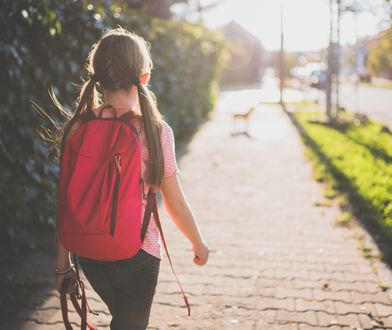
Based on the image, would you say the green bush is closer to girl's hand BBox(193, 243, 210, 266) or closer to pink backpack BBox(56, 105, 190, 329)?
pink backpack BBox(56, 105, 190, 329)

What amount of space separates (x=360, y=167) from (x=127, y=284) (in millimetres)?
6153

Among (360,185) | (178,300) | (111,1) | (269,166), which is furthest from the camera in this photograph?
(269,166)

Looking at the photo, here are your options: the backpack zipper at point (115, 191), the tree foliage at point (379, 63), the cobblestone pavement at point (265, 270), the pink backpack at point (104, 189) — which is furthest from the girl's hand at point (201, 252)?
A: the tree foliage at point (379, 63)

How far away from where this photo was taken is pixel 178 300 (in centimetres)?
385

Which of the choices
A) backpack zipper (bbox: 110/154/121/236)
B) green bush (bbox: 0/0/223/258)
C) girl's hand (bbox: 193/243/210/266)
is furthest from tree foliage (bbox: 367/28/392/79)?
backpack zipper (bbox: 110/154/121/236)

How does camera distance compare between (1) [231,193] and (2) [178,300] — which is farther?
(1) [231,193]

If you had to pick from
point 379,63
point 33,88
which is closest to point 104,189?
Answer: point 33,88

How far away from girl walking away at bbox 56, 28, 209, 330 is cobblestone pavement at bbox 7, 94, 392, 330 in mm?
1521

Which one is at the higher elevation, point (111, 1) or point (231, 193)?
point (111, 1)

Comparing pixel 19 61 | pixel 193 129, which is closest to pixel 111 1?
pixel 19 61

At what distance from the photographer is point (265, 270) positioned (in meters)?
4.45

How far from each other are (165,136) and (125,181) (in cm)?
29

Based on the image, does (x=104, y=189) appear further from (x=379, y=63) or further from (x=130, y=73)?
(x=379, y=63)

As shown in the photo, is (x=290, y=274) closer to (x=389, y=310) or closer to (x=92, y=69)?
(x=389, y=310)
